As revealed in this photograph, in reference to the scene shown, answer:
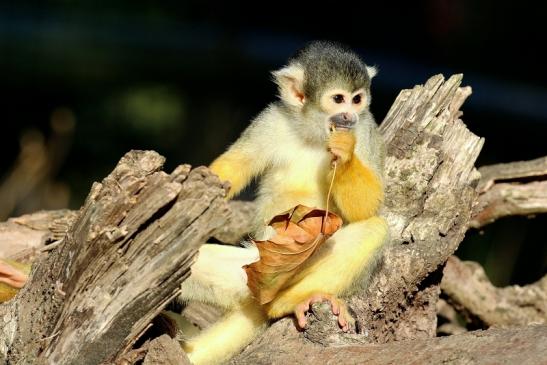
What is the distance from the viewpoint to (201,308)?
436 centimetres

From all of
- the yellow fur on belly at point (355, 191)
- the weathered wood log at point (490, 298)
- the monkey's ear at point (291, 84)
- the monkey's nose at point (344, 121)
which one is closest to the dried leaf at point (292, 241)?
the yellow fur on belly at point (355, 191)

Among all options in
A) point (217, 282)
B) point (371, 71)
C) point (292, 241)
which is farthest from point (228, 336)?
point (371, 71)

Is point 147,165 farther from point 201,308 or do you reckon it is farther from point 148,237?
point 201,308

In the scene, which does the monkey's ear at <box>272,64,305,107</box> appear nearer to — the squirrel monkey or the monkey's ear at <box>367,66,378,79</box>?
the squirrel monkey

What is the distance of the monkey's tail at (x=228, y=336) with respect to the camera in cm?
379

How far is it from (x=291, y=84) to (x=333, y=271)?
1.04m

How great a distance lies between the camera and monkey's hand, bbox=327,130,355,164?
147 inches

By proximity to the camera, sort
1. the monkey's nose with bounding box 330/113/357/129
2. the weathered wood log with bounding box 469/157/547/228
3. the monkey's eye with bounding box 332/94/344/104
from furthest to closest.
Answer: the weathered wood log with bounding box 469/157/547/228 < the monkey's eye with bounding box 332/94/344/104 < the monkey's nose with bounding box 330/113/357/129

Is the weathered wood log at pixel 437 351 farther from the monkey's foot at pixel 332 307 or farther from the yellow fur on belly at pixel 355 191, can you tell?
the yellow fur on belly at pixel 355 191

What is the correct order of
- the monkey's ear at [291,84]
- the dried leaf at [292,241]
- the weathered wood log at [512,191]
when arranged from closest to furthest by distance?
the dried leaf at [292,241] → the monkey's ear at [291,84] → the weathered wood log at [512,191]

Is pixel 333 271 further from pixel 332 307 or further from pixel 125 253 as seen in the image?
pixel 125 253

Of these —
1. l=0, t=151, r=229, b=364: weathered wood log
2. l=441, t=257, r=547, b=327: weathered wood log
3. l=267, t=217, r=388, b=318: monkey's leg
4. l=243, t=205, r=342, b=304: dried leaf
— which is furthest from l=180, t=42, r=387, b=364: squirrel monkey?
l=441, t=257, r=547, b=327: weathered wood log

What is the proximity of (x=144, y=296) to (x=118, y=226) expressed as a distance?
24 cm

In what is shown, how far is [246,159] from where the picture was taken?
14.0 ft
